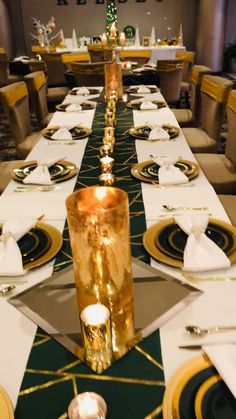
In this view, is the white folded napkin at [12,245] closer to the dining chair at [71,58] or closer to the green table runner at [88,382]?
the green table runner at [88,382]

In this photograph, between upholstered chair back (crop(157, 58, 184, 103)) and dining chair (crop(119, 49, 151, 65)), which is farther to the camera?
dining chair (crop(119, 49, 151, 65))

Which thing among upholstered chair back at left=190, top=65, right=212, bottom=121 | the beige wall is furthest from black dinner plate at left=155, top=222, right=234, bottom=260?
the beige wall

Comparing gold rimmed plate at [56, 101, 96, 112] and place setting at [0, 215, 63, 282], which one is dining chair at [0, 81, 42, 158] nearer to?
gold rimmed plate at [56, 101, 96, 112]

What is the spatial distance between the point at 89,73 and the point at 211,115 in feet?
4.98

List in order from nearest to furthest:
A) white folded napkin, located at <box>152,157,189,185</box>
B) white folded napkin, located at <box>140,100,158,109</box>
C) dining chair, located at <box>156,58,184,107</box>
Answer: white folded napkin, located at <box>152,157,189,185</box>
white folded napkin, located at <box>140,100,158,109</box>
dining chair, located at <box>156,58,184,107</box>

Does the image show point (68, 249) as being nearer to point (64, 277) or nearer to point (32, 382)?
point (64, 277)

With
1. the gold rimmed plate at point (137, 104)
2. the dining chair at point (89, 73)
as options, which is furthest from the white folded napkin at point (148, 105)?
the dining chair at point (89, 73)

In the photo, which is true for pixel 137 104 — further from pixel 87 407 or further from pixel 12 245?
pixel 87 407

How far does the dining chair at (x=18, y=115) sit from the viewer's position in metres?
2.10

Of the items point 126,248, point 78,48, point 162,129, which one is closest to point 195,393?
point 126,248

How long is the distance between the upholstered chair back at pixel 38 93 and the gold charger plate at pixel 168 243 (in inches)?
76.8

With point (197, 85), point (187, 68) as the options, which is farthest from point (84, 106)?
point (187, 68)

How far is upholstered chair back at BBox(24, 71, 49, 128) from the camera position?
2621mm

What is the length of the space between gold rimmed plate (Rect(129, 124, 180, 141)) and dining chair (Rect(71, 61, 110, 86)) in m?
1.75
